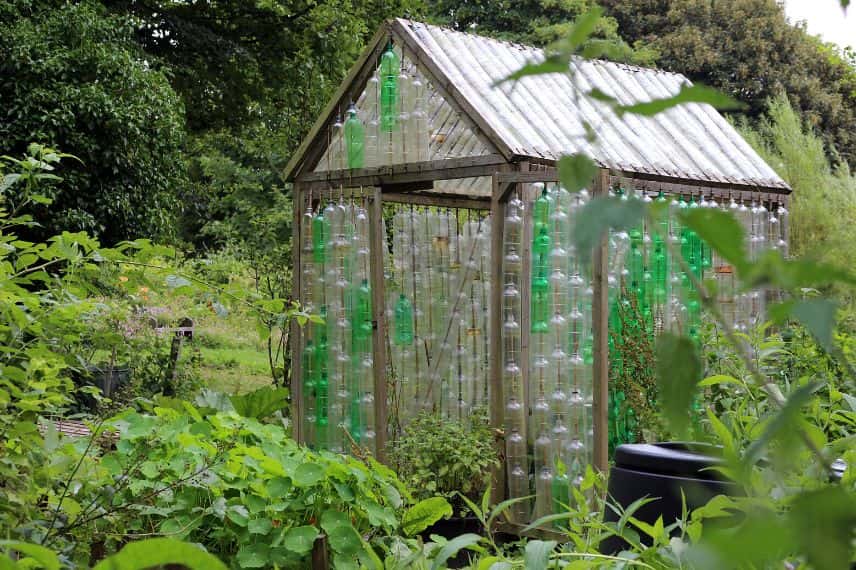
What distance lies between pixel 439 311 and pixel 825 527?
5.51 m

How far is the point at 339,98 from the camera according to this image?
5.39 m

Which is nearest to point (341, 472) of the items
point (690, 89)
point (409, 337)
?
point (690, 89)

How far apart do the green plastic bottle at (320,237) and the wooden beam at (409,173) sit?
22 centimetres

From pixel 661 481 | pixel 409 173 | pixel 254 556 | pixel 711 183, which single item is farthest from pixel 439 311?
pixel 661 481

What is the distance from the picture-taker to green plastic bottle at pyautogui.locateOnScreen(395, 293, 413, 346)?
18.5 feet

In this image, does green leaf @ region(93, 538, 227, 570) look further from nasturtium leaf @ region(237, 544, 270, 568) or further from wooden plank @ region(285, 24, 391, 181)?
wooden plank @ region(285, 24, 391, 181)

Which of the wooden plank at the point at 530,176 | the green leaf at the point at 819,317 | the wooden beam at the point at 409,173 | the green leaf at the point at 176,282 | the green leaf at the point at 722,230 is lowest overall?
the green leaf at the point at 176,282

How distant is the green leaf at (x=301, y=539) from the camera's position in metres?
2.00

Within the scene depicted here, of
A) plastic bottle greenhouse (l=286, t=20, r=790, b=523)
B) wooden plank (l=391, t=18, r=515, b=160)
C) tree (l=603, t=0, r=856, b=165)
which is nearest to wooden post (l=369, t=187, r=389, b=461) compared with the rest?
plastic bottle greenhouse (l=286, t=20, r=790, b=523)

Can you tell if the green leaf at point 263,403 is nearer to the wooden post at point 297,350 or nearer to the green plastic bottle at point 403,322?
the wooden post at point 297,350

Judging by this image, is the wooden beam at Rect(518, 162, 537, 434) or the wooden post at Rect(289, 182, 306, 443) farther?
the wooden post at Rect(289, 182, 306, 443)

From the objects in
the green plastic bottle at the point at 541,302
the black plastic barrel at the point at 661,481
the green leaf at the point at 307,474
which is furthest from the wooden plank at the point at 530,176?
the black plastic barrel at the point at 661,481

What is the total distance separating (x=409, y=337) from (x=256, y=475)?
3385 mm

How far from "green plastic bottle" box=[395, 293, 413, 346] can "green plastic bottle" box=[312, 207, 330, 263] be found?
0.52 m
